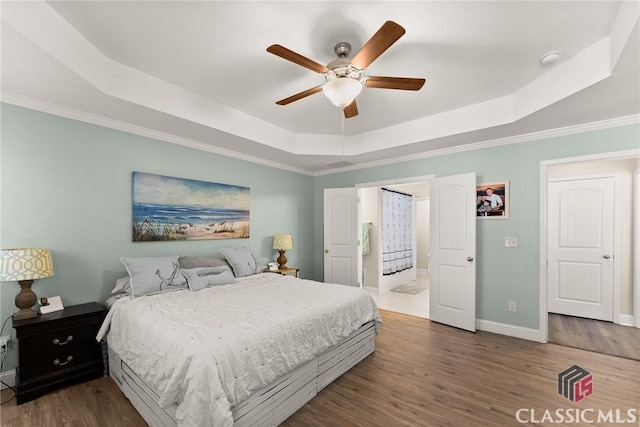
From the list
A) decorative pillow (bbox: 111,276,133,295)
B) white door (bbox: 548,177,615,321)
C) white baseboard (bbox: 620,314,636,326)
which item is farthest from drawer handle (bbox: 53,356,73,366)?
white baseboard (bbox: 620,314,636,326)

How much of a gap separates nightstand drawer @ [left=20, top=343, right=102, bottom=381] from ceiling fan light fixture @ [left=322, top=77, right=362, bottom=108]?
2.96 m

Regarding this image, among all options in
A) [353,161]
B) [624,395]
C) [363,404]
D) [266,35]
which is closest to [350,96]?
[266,35]

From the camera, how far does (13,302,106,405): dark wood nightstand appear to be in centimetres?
223

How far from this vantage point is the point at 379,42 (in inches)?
67.7

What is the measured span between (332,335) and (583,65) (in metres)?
3.00

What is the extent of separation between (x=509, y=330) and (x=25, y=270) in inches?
196

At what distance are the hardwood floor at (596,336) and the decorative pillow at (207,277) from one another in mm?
3870

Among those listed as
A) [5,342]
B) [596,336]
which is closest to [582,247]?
[596,336]

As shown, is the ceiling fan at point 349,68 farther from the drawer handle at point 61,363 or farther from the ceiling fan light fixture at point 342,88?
the drawer handle at point 61,363

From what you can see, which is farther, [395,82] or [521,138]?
[521,138]

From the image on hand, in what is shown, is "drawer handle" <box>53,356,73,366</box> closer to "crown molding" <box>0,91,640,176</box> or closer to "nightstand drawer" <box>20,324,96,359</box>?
"nightstand drawer" <box>20,324,96,359</box>

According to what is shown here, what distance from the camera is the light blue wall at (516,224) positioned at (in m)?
3.33
